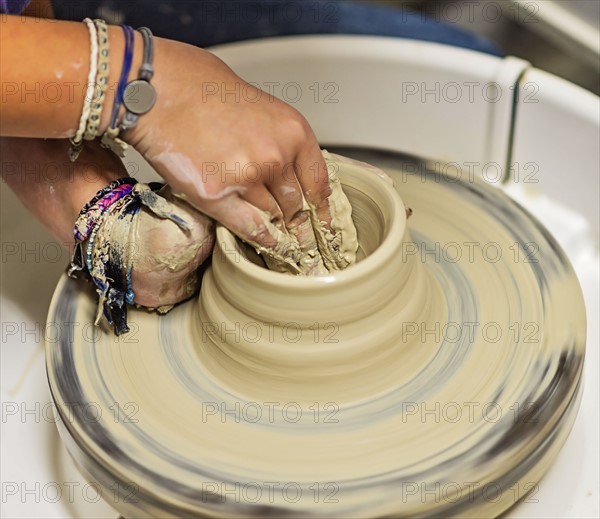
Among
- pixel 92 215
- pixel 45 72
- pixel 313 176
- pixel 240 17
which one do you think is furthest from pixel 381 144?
pixel 45 72

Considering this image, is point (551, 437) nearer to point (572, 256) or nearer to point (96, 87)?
point (572, 256)

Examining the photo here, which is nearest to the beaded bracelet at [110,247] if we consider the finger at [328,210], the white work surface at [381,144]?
the finger at [328,210]

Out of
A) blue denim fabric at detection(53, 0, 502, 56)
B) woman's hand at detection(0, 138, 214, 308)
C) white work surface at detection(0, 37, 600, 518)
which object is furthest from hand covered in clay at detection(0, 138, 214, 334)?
blue denim fabric at detection(53, 0, 502, 56)

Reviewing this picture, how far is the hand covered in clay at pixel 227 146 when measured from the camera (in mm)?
1022

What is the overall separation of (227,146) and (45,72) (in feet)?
0.80

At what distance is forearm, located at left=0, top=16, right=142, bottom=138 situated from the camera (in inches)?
38.8

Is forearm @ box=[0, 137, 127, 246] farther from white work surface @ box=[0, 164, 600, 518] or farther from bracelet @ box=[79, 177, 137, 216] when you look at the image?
white work surface @ box=[0, 164, 600, 518]

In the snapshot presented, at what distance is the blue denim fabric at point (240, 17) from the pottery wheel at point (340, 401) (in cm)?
90

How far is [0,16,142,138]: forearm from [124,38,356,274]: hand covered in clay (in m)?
0.06

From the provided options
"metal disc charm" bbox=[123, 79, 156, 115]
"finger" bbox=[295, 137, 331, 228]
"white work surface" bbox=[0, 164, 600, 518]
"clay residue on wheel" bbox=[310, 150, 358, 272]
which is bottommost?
"white work surface" bbox=[0, 164, 600, 518]

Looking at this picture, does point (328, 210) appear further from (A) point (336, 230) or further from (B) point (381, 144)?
(B) point (381, 144)

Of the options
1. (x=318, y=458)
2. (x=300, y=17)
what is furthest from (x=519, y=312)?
(x=300, y=17)

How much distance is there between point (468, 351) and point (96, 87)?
24.1 inches

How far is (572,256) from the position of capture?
5.20 ft
